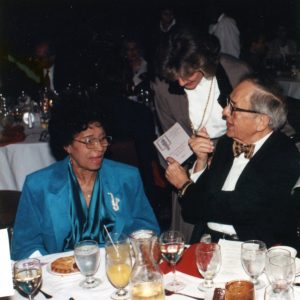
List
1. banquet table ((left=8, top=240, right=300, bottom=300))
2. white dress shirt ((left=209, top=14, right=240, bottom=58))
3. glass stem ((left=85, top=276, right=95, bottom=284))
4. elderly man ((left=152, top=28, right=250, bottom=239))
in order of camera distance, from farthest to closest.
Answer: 1. white dress shirt ((left=209, top=14, right=240, bottom=58))
2. elderly man ((left=152, top=28, right=250, bottom=239))
3. glass stem ((left=85, top=276, right=95, bottom=284))
4. banquet table ((left=8, top=240, right=300, bottom=300))

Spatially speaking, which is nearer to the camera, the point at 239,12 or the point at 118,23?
the point at 118,23

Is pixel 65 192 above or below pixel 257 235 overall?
above

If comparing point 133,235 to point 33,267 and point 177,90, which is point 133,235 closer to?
point 33,267

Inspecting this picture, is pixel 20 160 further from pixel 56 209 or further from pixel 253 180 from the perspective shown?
pixel 253 180

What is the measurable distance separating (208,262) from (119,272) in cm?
33

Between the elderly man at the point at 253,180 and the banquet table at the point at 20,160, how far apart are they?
6.76 feet

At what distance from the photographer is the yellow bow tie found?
2.64 m

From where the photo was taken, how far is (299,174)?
8.32 feet

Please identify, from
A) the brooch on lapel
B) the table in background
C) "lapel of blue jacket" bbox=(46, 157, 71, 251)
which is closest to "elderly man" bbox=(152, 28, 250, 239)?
the brooch on lapel

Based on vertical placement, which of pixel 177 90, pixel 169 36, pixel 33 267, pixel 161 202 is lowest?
pixel 161 202

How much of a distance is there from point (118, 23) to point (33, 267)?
10.1 meters

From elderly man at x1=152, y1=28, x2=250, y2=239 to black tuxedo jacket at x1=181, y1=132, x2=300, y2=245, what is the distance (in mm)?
977

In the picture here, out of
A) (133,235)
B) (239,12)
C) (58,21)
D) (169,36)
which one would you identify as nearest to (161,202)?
(169,36)

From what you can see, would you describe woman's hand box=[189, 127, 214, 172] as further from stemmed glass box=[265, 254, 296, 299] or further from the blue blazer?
stemmed glass box=[265, 254, 296, 299]
